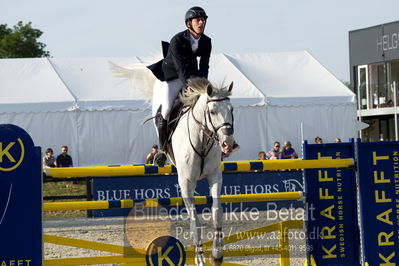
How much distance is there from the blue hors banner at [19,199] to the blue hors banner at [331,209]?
2.31 m

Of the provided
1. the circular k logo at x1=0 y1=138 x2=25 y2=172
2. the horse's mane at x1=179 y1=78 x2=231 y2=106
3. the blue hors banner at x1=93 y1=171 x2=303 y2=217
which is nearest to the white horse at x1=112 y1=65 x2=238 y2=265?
the horse's mane at x1=179 y1=78 x2=231 y2=106

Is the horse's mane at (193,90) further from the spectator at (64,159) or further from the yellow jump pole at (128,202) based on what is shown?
the spectator at (64,159)

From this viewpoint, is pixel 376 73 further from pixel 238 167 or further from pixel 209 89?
pixel 209 89

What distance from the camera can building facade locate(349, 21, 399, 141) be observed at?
30.1 metres

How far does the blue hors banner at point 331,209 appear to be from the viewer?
6312 millimetres

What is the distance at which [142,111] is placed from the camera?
16734 millimetres

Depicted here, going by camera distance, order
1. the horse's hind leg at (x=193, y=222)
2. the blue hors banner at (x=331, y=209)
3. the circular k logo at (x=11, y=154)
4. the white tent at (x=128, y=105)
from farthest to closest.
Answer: the white tent at (x=128, y=105) → the blue hors banner at (x=331, y=209) → the horse's hind leg at (x=193, y=222) → the circular k logo at (x=11, y=154)

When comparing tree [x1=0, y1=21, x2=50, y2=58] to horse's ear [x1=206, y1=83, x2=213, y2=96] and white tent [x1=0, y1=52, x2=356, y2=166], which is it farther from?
horse's ear [x1=206, y1=83, x2=213, y2=96]

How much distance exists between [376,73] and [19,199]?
29083mm

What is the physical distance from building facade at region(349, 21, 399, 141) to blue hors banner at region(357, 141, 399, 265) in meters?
23.7

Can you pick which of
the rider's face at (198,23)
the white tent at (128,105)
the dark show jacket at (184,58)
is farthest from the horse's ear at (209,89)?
the white tent at (128,105)

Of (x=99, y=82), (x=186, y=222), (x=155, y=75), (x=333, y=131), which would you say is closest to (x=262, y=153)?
(x=333, y=131)

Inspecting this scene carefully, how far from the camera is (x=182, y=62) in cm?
608

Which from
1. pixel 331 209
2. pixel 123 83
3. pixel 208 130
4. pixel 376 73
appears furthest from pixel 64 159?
pixel 376 73
